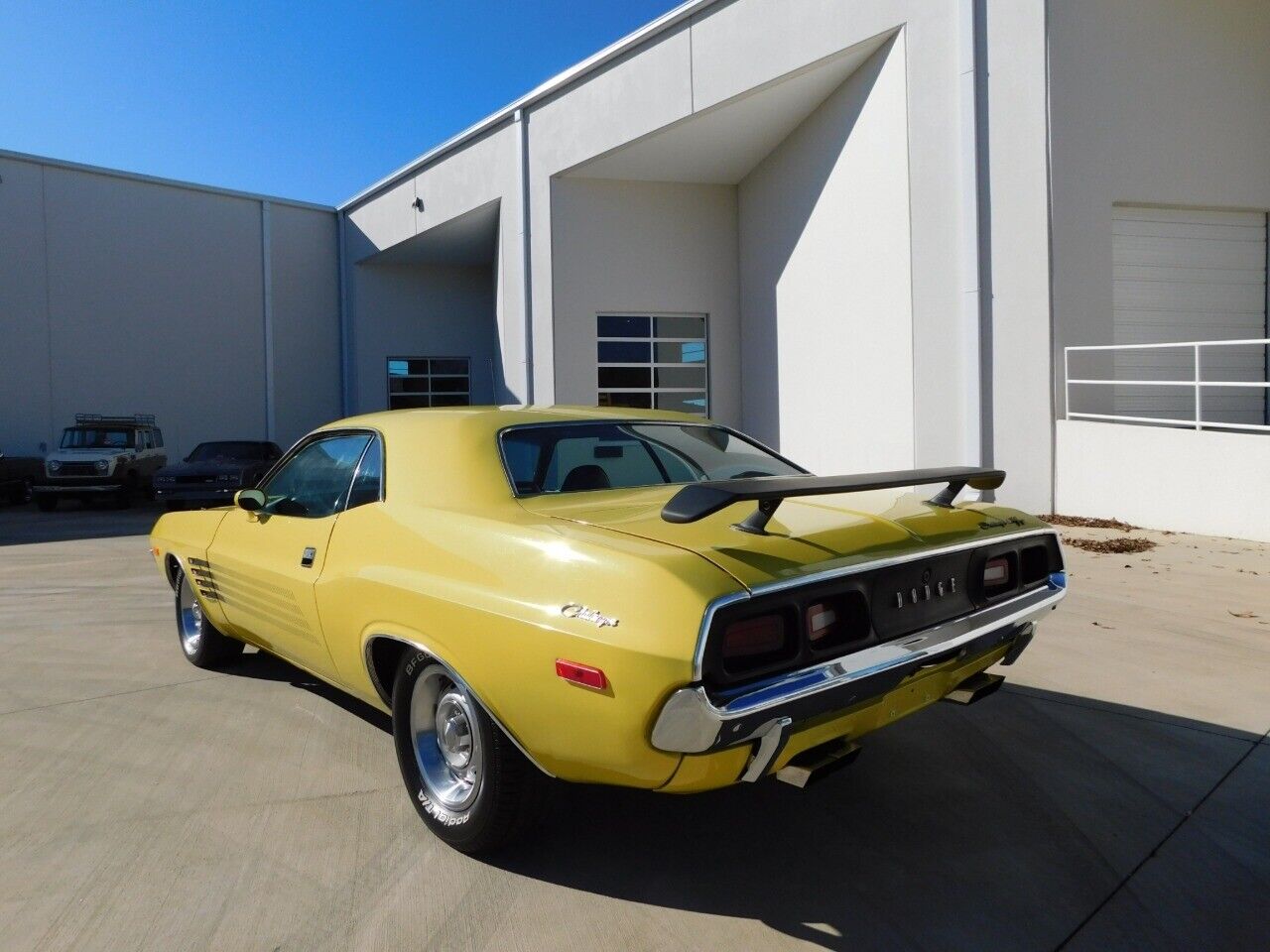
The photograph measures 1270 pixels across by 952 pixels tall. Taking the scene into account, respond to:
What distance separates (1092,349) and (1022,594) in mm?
7482

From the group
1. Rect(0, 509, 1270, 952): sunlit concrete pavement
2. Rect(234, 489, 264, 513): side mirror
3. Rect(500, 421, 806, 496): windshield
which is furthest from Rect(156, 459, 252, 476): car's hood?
Rect(500, 421, 806, 496): windshield

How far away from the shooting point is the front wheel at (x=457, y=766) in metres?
2.63

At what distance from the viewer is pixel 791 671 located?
7.72ft

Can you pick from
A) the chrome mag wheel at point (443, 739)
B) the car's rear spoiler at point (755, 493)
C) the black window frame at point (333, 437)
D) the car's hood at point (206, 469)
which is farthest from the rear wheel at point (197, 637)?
the car's hood at point (206, 469)

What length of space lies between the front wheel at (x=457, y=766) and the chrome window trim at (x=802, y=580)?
78 cm

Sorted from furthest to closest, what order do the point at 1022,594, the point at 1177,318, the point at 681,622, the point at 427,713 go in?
the point at 1177,318
the point at 1022,594
the point at 427,713
the point at 681,622

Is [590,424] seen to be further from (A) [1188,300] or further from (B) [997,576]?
(A) [1188,300]

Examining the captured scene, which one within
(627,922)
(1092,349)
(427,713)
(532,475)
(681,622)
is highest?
(1092,349)

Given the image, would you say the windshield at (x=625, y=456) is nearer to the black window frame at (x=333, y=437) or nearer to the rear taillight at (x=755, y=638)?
the black window frame at (x=333, y=437)

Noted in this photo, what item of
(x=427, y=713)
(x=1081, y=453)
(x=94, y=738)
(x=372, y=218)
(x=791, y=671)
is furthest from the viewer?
(x=372, y=218)

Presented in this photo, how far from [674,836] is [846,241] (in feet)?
34.4

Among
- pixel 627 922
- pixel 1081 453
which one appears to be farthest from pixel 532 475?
pixel 1081 453

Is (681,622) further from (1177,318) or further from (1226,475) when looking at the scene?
(1177,318)

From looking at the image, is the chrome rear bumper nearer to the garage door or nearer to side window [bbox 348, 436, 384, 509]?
side window [bbox 348, 436, 384, 509]
